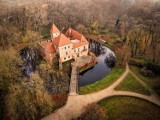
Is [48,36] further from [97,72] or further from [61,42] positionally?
[97,72]

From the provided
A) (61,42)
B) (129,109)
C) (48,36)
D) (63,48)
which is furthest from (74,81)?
(48,36)

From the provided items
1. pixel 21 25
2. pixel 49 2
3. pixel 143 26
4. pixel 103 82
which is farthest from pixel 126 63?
pixel 49 2

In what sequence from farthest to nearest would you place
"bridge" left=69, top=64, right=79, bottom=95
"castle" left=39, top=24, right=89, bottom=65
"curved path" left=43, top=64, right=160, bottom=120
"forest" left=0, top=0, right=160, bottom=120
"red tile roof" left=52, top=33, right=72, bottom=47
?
"castle" left=39, top=24, right=89, bottom=65 → "red tile roof" left=52, top=33, right=72, bottom=47 → "bridge" left=69, top=64, right=79, bottom=95 → "curved path" left=43, top=64, right=160, bottom=120 → "forest" left=0, top=0, right=160, bottom=120

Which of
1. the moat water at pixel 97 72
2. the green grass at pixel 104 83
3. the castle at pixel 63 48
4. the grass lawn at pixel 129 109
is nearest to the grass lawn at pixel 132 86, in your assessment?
the green grass at pixel 104 83

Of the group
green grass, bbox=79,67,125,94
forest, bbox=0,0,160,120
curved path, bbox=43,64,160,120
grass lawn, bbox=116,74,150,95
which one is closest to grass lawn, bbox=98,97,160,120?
curved path, bbox=43,64,160,120

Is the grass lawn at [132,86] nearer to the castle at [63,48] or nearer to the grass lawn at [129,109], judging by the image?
the grass lawn at [129,109]

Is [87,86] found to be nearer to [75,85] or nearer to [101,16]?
[75,85]

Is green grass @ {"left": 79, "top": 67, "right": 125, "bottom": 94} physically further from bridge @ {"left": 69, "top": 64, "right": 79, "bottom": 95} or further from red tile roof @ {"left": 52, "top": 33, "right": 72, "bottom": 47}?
red tile roof @ {"left": 52, "top": 33, "right": 72, "bottom": 47}
